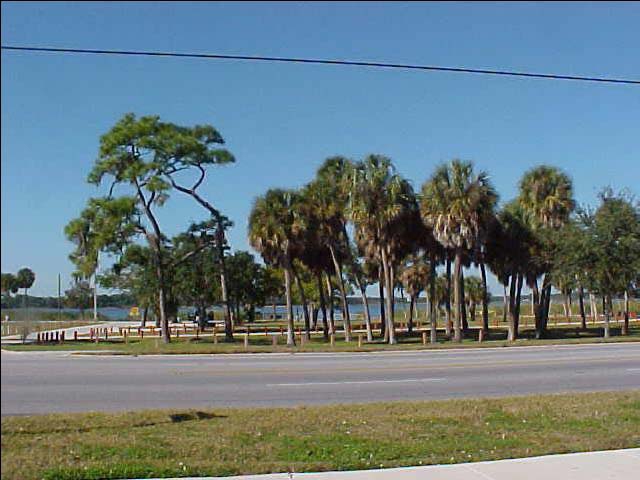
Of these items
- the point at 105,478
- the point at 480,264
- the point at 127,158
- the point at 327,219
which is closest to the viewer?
the point at 105,478

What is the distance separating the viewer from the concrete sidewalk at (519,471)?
7.29 meters

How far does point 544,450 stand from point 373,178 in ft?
88.0

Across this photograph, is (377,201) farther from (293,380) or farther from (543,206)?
(293,380)

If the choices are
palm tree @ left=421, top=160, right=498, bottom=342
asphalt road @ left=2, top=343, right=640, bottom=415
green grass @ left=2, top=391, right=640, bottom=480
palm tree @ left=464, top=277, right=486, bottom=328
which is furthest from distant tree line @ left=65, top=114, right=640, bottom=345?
palm tree @ left=464, top=277, right=486, bottom=328

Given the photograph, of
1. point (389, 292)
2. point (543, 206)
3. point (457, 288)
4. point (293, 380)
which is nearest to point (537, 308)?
point (543, 206)

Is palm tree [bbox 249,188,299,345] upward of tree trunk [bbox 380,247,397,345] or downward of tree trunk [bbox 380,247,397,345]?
upward

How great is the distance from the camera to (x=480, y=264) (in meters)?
41.2

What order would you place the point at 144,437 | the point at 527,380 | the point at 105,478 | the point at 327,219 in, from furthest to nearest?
the point at 327,219, the point at 527,380, the point at 144,437, the point at 105,478

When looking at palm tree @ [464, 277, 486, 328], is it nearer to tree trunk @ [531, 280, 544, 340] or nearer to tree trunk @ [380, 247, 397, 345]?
tree trunk @ [531, 280, 544, 340]

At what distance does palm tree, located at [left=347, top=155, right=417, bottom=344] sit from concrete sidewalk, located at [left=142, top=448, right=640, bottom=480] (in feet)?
87.8

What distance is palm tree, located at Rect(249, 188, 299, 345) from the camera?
117ft

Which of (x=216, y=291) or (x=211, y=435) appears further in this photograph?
(x=216, y=291)

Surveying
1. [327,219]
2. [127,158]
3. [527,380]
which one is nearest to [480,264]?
[327,219]

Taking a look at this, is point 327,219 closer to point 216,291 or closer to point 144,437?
point 216,291
